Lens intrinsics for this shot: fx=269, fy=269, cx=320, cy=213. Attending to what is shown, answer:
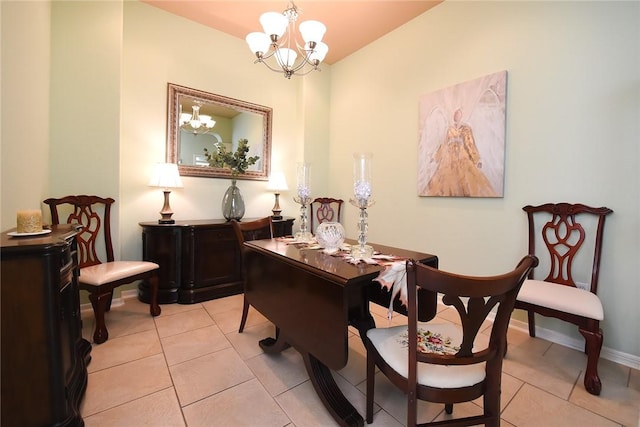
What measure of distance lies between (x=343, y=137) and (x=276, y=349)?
9.63 ft

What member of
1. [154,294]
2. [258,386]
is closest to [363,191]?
[258,386]

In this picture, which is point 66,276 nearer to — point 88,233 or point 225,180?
point 88,233

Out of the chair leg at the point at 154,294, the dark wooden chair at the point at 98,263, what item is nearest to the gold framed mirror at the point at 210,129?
the dark wooden chair at the point at 98,263

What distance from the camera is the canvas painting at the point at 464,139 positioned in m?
2.30

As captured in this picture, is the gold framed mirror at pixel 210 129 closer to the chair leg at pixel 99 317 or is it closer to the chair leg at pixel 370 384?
the chair leg at pixel 99 317

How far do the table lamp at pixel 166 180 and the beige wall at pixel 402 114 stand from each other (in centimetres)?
29

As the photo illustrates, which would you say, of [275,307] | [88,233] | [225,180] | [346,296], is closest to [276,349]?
[275,307]

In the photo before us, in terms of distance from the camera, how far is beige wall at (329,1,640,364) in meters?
1.78

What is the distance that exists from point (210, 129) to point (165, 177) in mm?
866

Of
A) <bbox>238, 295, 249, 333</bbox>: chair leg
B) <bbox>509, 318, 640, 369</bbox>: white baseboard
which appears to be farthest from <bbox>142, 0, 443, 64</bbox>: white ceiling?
<bbox>509, 318, 640, 369</bbox>: white baseboard

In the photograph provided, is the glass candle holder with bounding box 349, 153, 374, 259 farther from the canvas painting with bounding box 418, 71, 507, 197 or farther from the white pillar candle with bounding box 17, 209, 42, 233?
the white pillar candle with bounding box 17, 209, 42, 233

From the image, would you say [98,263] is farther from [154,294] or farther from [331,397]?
[331,397]

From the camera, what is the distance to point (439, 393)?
0.98 meters

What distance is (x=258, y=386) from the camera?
1529 mm
